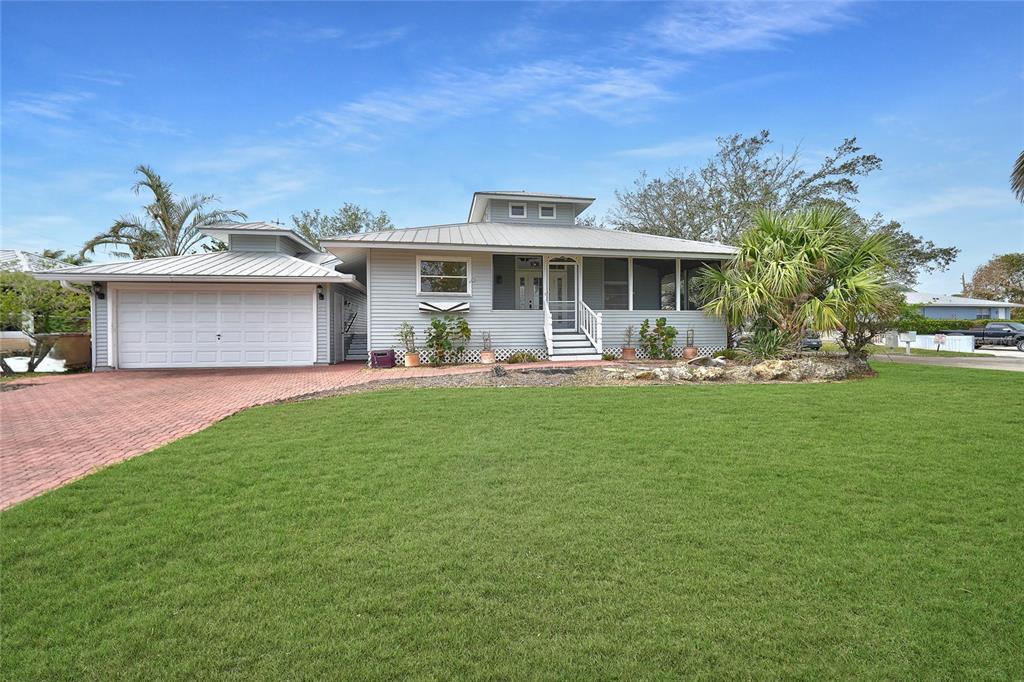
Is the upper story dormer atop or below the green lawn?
atop

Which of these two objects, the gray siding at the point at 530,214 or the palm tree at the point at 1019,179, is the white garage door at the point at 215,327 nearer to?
the gray siding at the point at 530,214

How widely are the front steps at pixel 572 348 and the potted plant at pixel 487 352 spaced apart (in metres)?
1.80

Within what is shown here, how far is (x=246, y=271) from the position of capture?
48.6ft

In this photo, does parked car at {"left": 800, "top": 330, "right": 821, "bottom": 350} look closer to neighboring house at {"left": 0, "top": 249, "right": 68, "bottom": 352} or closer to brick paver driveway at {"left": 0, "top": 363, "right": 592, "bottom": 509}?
brick paver driveway at {"left": 0, "top": 363, "right": 592, "bottom": 509}

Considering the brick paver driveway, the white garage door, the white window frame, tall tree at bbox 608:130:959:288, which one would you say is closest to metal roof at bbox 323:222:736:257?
the white window frame

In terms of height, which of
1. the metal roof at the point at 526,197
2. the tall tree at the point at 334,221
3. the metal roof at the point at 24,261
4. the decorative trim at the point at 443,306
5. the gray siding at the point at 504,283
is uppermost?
the tall tree at the point at 334,221

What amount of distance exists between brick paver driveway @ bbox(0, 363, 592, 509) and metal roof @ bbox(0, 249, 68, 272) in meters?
15.7

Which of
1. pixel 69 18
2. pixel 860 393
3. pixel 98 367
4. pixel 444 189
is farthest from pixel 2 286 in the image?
pixel 860 393

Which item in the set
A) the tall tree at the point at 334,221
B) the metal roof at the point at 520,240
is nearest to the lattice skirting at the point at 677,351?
the metal roof at the point at 520,240

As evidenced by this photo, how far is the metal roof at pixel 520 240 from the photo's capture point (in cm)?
Answer: 1430

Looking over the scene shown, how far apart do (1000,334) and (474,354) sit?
28.9 m

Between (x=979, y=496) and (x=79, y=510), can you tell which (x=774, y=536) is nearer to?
(x=979, y=496)

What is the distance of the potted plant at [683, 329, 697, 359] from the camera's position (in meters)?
16.3

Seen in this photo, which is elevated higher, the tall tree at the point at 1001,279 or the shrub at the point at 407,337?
the tall tree at the point at 1001,279
